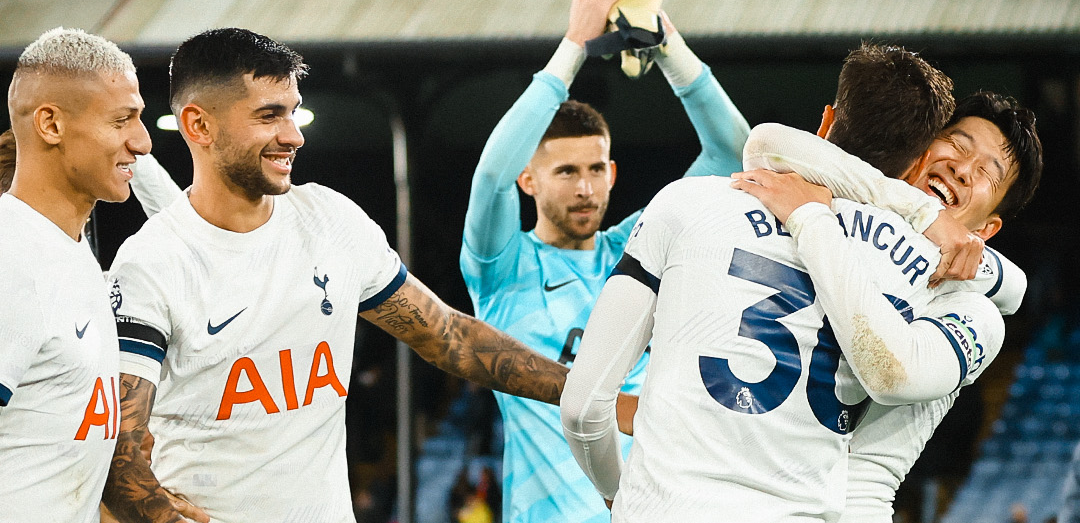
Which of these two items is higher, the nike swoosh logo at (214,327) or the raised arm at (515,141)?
the raised arm at (515,141)

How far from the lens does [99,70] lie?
235 centimetres

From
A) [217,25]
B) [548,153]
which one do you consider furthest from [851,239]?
[217,25]

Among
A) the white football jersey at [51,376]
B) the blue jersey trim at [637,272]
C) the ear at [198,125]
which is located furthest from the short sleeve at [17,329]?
the blue jersey trim at [637,272]

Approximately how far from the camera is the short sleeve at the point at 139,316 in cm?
238

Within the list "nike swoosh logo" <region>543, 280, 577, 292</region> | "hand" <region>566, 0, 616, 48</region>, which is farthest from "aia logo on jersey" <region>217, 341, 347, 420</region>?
"hand" <region>566, 0, 616, 48</region>

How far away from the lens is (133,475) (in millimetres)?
2375

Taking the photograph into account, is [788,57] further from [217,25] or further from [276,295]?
[276,295]

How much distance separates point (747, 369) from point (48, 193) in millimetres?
1482

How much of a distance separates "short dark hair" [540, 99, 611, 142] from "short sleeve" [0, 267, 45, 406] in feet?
7.16

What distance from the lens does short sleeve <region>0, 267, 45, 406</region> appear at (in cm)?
205

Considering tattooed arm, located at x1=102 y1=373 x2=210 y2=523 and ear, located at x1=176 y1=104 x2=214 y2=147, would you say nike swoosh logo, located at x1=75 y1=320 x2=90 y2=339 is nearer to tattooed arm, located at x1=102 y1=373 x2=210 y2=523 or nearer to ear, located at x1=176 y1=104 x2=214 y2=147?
tattooed arm, located at x1=102 y1=373 x2=210 y2=523

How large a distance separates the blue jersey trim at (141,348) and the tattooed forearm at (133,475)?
0.06 m

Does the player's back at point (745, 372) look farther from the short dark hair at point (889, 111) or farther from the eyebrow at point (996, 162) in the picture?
the eyebrow at point (996, 162)

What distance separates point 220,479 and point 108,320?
477 mm
